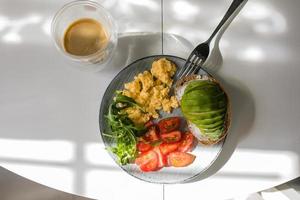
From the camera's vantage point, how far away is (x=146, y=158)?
877mm

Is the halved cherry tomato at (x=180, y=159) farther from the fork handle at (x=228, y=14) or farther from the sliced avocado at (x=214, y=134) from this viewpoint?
the fork handle at (x=228, y=14)

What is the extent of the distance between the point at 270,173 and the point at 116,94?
35cm

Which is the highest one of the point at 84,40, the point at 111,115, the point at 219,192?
the point at 84,40

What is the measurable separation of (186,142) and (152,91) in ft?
0.41

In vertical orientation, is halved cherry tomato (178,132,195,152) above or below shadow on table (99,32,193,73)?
below

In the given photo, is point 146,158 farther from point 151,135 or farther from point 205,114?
point 205,114

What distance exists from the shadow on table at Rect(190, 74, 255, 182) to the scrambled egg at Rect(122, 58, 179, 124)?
0.11m

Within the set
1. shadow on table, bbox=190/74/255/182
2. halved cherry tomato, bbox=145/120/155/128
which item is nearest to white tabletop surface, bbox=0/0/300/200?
shadow on table, bbox=190/74/255/182

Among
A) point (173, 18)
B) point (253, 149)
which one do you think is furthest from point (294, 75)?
point (173, 18)

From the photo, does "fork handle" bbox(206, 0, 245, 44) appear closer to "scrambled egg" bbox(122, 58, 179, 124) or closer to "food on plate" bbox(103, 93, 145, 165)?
"scrambled egg" bbox(122, 58, 179, 124)

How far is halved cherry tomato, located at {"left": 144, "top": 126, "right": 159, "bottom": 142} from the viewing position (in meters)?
0.88

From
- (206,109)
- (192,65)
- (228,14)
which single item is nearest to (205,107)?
(206,109)

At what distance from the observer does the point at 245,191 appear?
2.90 ft

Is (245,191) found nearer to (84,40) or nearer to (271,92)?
(271,92)
